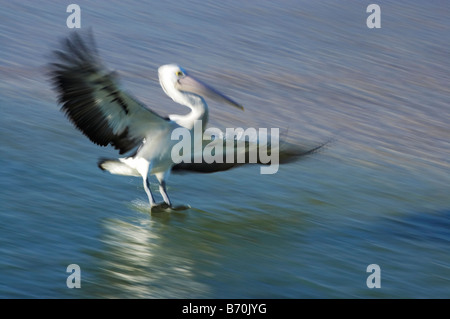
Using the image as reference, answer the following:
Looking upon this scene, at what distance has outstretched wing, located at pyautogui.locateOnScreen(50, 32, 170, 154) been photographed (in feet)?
18.6

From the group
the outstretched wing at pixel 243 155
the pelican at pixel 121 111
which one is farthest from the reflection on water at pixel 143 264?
the outstretched wing at pixel 243 155

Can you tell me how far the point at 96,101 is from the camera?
5887 millimetres

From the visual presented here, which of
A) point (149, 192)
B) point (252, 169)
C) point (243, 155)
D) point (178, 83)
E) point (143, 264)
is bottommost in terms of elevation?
point (143, 264)

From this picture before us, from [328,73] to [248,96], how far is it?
117cm

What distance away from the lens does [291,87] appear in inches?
372

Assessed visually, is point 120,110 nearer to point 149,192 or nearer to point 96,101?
point 96,101

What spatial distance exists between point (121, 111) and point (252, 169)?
1.80m

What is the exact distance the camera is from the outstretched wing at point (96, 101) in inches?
223

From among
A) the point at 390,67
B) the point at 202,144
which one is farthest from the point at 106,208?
the point at 390,67

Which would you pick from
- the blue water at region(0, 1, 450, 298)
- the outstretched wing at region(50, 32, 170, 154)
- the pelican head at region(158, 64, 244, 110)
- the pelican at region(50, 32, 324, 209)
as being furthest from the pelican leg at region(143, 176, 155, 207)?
the pelican head at region(158, 64, 244, 110)

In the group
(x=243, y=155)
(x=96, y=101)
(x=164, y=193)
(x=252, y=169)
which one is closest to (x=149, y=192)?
(x=164, y=193)

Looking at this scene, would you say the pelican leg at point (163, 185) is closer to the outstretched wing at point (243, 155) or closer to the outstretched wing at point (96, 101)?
the outstretched wing at point (243, 155)

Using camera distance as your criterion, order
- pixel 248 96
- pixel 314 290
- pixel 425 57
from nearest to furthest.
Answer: pixel 314 290
pixel 248 96
pixel 425 57
